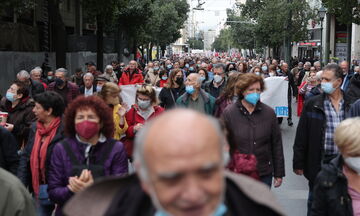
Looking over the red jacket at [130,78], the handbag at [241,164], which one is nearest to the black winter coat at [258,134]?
the handbag at [241,164]

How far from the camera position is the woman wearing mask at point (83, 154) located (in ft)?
13.9

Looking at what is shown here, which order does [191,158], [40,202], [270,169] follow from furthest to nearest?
[270,169]
[40,202]
[191,158]

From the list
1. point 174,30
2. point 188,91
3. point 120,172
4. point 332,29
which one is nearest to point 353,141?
point 120,172

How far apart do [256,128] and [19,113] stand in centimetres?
318

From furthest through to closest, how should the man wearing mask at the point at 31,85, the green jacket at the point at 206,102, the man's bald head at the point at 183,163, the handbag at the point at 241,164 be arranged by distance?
the man wearing mask at the point at 31,85
the green jacket at the point at 206,102
the handbag at the point at 241,164
the man's bald head at the point at 183,163

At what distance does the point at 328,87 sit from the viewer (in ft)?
19.9

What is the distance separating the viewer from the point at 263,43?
52500 millimetres

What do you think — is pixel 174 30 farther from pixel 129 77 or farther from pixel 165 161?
pixel 165 161

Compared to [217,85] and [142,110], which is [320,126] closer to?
[142,110]

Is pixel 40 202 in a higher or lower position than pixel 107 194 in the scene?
lower

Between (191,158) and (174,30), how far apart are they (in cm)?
5692

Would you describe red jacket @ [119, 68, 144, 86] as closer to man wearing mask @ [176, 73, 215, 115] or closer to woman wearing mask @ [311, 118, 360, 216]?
man wearing mask @ [176, 73, 215, 115]

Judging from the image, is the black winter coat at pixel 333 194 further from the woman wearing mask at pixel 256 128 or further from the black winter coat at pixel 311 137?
the black winter coat at pixel 311 137

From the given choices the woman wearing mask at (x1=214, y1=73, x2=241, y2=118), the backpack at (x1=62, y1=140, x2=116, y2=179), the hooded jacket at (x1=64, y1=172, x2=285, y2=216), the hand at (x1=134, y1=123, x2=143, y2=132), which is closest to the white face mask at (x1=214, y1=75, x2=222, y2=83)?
the woman wearing mask at (x1=214, y1=73, x2=241, y2=118)
